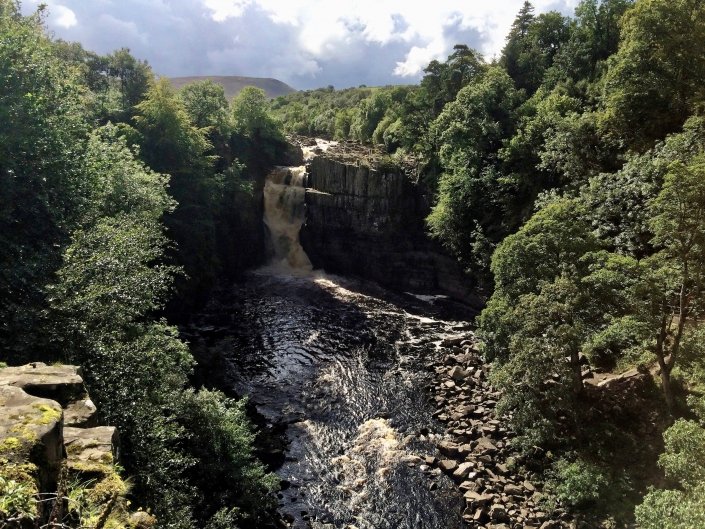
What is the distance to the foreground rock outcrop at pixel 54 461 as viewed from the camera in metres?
4.53

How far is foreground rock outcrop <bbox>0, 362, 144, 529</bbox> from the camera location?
453cm

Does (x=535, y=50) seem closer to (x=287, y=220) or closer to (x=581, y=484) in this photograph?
(x=287, y=220)

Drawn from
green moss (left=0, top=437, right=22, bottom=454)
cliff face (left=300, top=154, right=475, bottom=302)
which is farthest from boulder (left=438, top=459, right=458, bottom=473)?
cliff face (left=300, top=154, right=475, bottom=302)

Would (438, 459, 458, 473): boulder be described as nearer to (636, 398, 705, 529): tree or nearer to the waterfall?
(636, 398, 705, 529): tree

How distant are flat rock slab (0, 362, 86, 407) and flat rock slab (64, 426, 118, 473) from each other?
0.94 metres

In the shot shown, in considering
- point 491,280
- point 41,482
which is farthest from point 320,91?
point 41,482

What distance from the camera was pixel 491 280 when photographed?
3506 centimetres

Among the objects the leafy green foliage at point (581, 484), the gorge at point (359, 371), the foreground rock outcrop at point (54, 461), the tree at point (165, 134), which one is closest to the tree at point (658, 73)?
the gorge at point (359, 371)

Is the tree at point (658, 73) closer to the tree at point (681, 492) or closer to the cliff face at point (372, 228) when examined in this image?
the cliff face at point (372, 228)

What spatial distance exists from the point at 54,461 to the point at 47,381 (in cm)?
292

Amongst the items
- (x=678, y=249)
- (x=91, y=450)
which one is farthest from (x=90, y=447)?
(x=678, y=249)

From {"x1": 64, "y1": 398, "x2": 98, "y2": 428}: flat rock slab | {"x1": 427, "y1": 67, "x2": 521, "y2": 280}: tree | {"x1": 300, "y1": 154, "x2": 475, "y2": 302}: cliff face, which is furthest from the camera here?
{"x1": 300, "y1": 154, "x2": 475, "y2": 302}: cliff face

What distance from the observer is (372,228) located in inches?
1774

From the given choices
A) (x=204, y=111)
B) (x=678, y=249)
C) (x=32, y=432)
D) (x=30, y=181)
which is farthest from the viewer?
(x=204, y=111)
